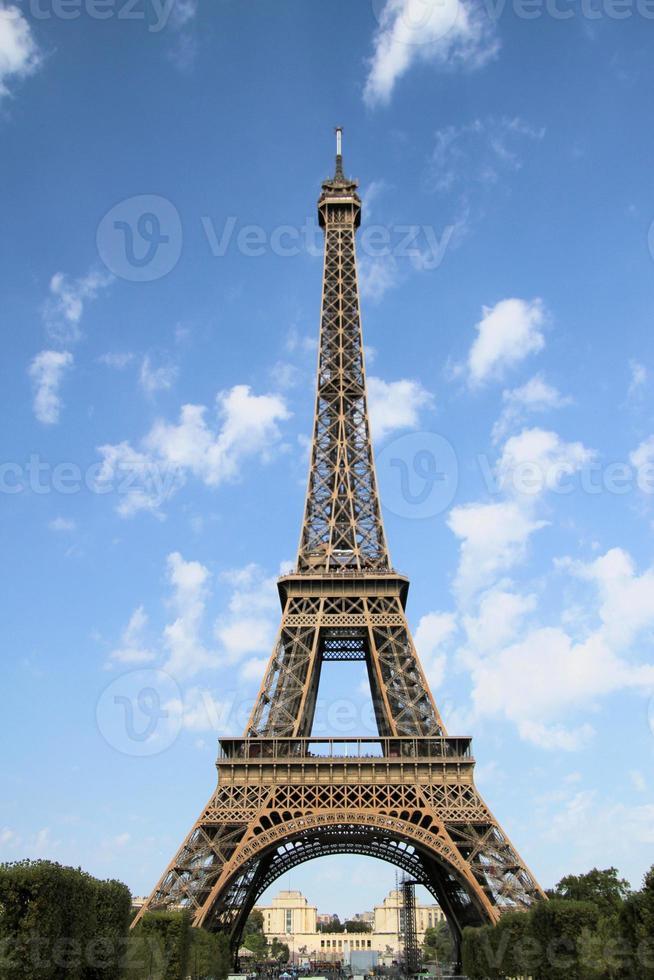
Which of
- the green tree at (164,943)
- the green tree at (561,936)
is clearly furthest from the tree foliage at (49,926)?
the green tree at (561,936)

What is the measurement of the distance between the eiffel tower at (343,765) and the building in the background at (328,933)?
351 ft

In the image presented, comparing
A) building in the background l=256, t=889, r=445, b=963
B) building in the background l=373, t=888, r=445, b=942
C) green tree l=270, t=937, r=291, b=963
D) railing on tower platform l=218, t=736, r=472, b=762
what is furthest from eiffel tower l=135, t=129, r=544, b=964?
building in the background l=373, t=888, r=445, b=942

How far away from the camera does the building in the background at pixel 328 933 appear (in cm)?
16312

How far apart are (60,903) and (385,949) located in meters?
156

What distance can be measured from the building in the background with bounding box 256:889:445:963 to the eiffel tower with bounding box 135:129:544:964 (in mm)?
107131

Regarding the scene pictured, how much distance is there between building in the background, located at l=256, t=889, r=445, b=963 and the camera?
6422 inches

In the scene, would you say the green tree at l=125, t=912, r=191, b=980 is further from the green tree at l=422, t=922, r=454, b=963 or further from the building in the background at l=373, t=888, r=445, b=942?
the building in the background at l=373, t=888, r=445, b=942

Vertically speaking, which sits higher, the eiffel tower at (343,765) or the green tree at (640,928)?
the eiffel tower at (343,765)

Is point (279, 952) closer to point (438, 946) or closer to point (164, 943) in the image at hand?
point (438, 946)

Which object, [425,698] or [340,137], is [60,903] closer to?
[425,698]

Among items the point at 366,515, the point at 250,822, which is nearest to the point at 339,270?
the point at 366,515

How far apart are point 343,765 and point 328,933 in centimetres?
15317

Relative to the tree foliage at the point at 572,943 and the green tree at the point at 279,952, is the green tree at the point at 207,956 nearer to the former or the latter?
the tree foliage at the point at 572,943

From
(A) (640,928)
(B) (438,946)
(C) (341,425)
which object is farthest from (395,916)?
(A) (640,928)
